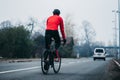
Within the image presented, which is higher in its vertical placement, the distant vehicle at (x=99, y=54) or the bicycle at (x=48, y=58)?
the bicycle at (x=48, y=58)

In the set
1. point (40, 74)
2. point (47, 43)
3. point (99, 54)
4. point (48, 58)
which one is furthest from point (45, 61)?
point (99, 54)

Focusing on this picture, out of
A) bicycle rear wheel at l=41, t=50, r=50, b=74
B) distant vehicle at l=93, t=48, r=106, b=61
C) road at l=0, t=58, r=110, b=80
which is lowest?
distant vehicle at l=93, t=48, r=106, b=61

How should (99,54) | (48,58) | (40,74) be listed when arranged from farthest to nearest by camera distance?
(99,54), (48,58), (40,74)

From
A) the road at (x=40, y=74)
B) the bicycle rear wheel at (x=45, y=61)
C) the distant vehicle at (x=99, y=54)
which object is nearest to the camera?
the road at (x=40, y=74)

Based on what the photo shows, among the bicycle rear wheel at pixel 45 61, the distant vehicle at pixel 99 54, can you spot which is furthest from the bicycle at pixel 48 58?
the distant vehicle at pixel 99 54

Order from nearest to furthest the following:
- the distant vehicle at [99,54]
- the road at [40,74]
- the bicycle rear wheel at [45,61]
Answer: the road at [40,74] < the bicycle rear wheel at [45,61] < the distant vehicle at [99,54]

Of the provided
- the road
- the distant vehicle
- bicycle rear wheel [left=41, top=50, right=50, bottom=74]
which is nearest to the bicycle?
bicycle rear wheel [left=41, top=50, right=50, bottom=74]

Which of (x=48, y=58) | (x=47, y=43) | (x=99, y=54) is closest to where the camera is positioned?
(x=47, y=43)

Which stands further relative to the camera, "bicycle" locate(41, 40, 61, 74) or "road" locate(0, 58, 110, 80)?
"bicycle" locate(41, 40, 61, 74)

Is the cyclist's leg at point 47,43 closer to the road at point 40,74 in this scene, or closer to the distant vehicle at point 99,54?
the road at point 40,74

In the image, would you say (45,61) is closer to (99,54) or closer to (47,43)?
(47,43)

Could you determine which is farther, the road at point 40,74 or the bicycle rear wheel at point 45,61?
the bicycle rear wheel at point 45,61

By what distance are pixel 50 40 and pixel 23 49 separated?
1980 inches

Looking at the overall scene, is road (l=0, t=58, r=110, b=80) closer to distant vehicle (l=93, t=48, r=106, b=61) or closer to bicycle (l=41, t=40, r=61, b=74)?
bicycle (l=41, t=40, r=61, b=74)
